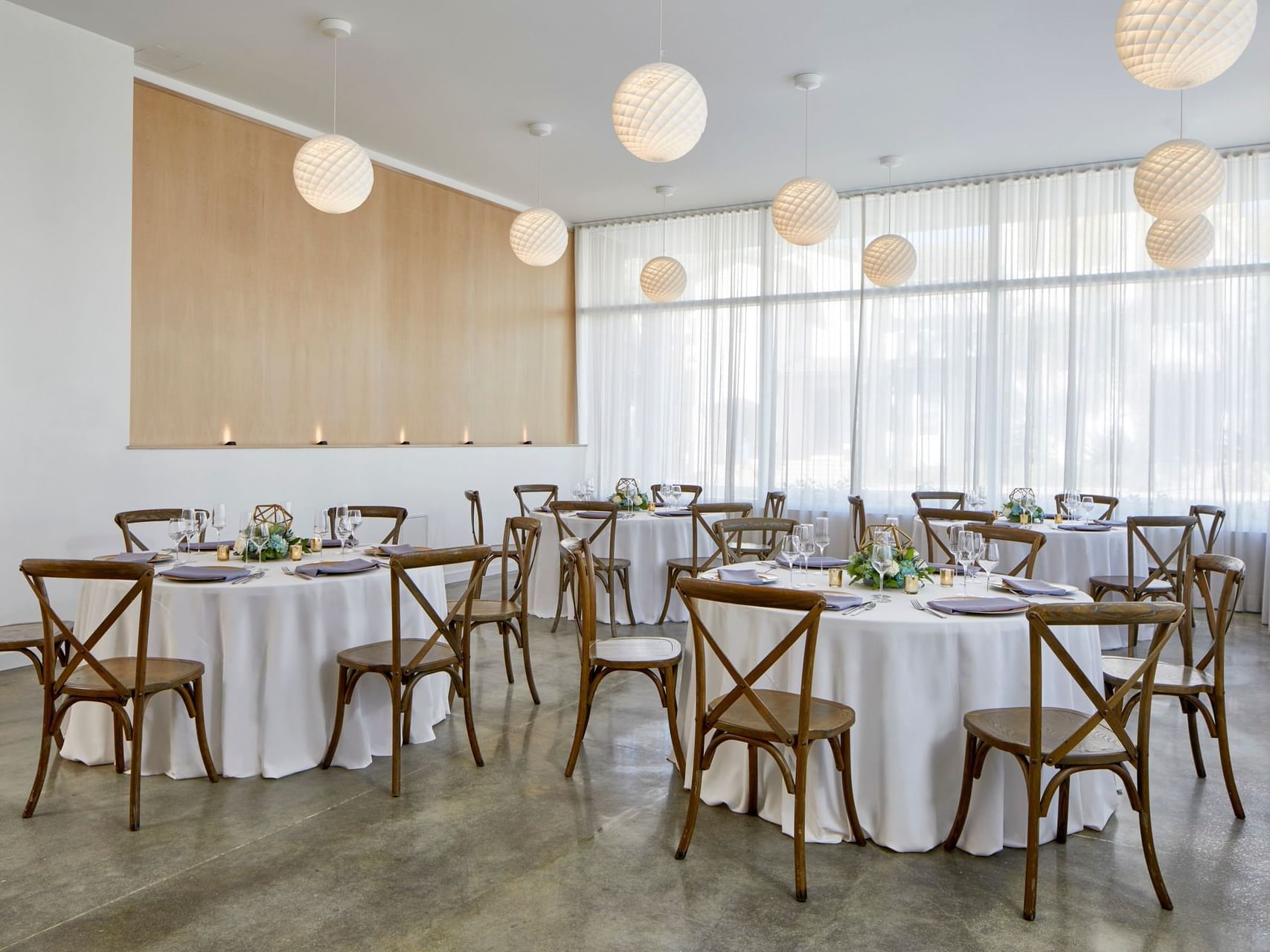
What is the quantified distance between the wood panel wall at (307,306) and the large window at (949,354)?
1.23 meters

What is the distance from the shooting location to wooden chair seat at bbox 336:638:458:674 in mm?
3678

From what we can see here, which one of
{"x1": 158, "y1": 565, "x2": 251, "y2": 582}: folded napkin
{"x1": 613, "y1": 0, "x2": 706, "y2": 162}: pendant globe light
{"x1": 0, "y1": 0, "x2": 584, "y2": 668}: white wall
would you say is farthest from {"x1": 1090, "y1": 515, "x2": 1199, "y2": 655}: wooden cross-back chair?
{"x1": 0, "y1": 0, "x2": 584, "y2": 668}: white wall

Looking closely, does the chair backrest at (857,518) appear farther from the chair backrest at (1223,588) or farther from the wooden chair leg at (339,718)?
the wooden chair leg at (339,718)

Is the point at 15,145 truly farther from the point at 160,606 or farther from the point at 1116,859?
the point at 1116,859

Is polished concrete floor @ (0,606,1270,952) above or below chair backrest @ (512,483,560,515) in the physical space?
below

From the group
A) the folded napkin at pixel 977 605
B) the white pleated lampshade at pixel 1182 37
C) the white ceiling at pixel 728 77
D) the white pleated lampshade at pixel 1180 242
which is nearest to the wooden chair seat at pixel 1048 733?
the folded napkin at pixel 977 605

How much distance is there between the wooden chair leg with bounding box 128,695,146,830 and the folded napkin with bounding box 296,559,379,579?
82 centimetres

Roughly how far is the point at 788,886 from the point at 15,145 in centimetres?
583

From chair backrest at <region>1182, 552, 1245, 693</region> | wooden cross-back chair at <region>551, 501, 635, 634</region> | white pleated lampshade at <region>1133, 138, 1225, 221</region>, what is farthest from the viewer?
wooden cross-back chair at <region>551, 501, 635, 634</region>

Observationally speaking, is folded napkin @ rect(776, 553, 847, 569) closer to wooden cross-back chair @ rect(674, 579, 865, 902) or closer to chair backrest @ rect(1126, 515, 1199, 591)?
wooden cross-back chair @ rect(674, 579, 865, 902)

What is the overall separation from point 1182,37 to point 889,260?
4.55m

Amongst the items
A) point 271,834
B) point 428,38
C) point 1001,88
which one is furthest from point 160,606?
point 1001,88

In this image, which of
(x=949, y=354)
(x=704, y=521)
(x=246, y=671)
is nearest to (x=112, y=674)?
(x=246, y=671)

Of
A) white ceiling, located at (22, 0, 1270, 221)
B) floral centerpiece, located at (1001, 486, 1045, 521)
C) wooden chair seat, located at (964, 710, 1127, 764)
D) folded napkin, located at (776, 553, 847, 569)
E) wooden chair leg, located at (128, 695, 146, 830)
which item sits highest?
white ceiling, located at (22, 0, 1270, 221)
